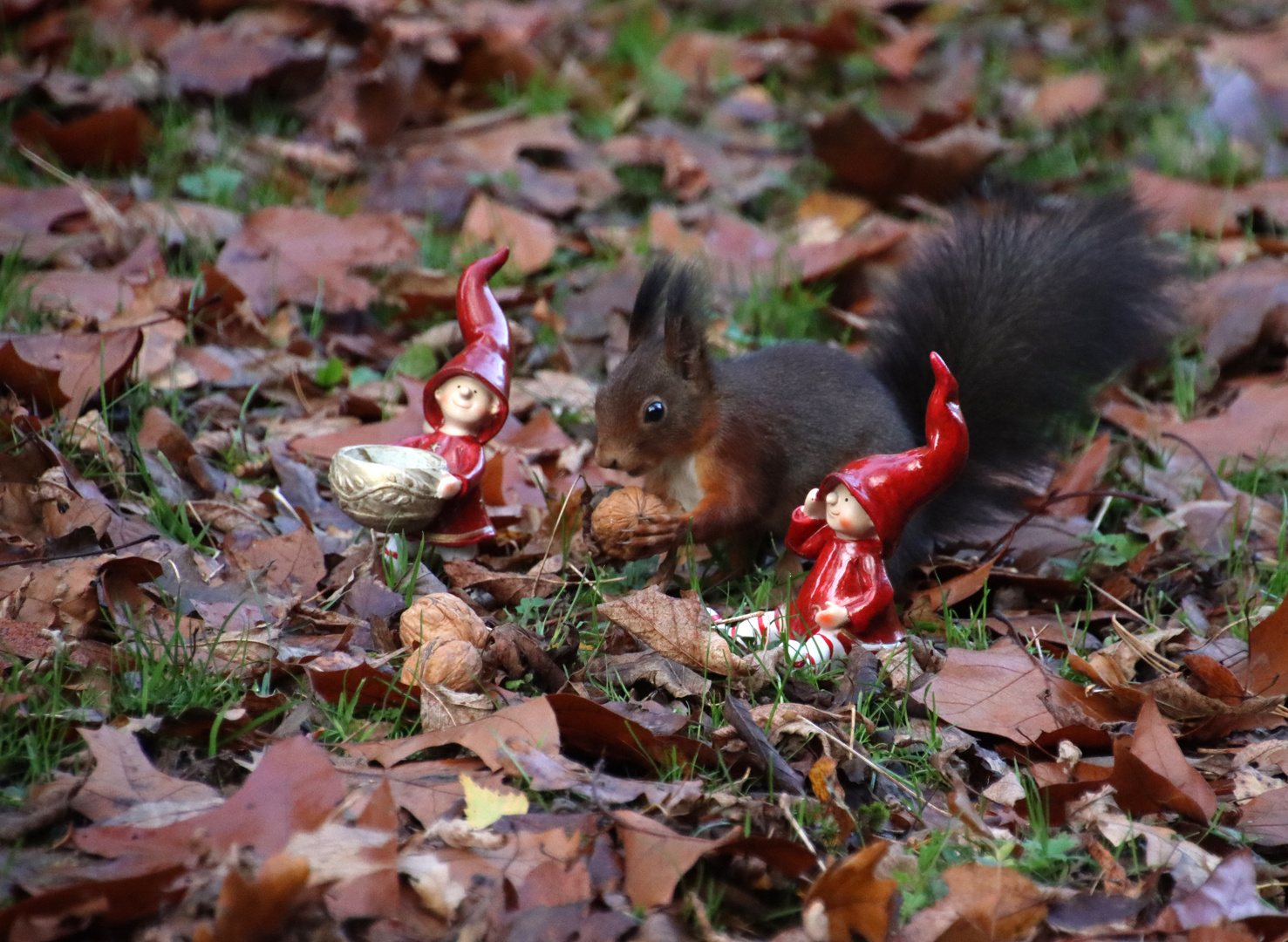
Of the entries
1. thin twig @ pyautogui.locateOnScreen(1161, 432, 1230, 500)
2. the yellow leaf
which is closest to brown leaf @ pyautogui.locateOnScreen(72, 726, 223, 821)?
the yellow leaf

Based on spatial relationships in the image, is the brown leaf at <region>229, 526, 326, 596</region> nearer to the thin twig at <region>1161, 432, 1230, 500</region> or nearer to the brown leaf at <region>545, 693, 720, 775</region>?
the brown leaf at <region>545, 693, 720, 775</region>

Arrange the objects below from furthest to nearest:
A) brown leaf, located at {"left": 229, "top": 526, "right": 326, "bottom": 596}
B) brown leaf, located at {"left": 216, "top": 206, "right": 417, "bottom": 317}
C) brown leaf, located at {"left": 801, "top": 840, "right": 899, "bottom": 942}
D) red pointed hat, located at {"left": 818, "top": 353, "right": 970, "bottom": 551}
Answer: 1. brown leaf, located at {"left": 216, "top": 206, "right": 417, "bottom": 317}
2. brown leaf, located at {"left": 229, "top": 526, "right": 326, "bottom": 596}
3. red pointed hat, located at {"left": 818, "top": 353, "right": 970, "bottom": 551}
4. brown leaf, located at {"left": 801, "top": 840, "right": 899, "bottom": 942}

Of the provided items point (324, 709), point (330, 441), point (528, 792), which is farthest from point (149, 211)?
point (528, 792)

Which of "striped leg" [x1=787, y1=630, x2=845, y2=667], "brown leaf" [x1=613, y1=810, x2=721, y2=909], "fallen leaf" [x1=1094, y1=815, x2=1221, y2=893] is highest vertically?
"brown leaf" [x1=613, y1=810, x2=721, y2=909]

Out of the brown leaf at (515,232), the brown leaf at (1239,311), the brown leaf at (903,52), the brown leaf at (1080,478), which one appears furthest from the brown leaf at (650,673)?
the brown leaf at (903,52)

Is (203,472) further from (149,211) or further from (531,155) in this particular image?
(531,155)

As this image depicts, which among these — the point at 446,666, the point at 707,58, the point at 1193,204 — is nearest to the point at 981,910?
the point at 446,666

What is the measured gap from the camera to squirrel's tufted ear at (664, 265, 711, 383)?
2.05 meters

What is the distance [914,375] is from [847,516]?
24.0 inches

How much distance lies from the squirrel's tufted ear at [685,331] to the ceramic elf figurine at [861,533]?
31 cm

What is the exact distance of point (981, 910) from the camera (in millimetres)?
1402

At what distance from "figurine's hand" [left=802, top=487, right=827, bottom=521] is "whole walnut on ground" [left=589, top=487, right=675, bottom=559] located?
0.24 metres

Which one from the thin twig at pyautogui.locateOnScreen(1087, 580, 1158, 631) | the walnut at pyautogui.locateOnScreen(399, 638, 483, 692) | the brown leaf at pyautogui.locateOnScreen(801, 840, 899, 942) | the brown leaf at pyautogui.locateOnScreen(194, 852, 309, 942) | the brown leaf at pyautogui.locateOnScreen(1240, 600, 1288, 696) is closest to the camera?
the brown leaf at pyautogui.locateOnScreen(194, 852, 309, 942)

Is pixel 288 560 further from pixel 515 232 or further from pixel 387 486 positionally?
pixel 515 232
